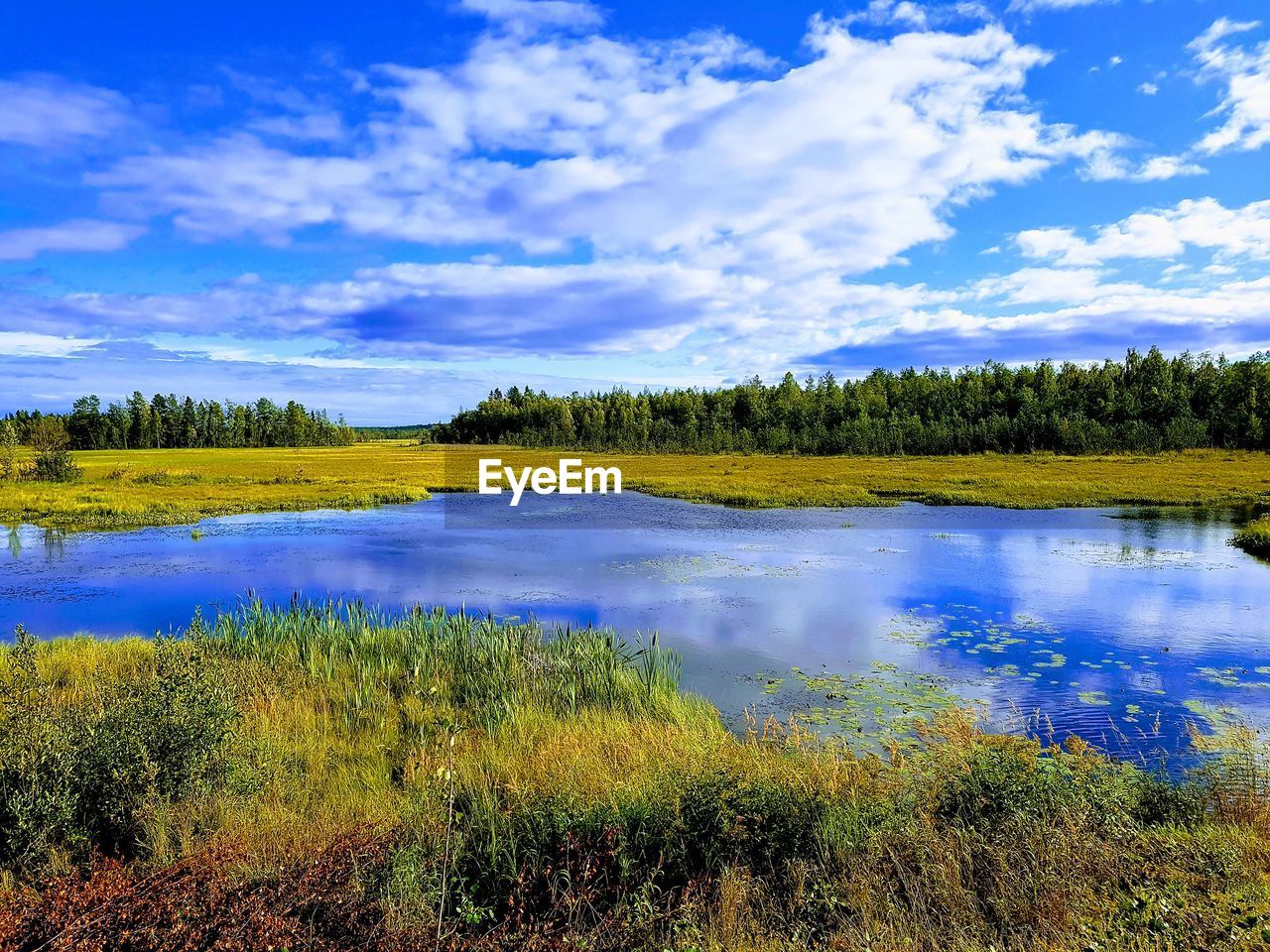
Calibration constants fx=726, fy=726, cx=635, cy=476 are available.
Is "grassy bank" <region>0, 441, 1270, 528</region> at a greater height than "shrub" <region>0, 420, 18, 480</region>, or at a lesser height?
lesser

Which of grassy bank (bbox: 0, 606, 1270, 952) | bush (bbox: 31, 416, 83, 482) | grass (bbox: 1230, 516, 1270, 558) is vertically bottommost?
grass (bbox: 1230, 516, 1270, 558)

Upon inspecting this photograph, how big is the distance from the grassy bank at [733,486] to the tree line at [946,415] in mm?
8689

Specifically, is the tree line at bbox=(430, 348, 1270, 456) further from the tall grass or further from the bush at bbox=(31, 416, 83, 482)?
the tall grass

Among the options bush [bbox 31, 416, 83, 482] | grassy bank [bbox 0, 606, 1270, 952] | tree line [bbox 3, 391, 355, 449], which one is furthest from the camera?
tree line [bbox 3, 391, 355, 449]

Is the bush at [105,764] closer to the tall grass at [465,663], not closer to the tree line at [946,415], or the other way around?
the tall grass at [465,663]

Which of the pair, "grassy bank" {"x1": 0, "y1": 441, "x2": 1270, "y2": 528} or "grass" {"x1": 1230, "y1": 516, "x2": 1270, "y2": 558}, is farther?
"grassy bank" {"x1": 0, "y1": 441, "x2": 1270, "y2": 528}

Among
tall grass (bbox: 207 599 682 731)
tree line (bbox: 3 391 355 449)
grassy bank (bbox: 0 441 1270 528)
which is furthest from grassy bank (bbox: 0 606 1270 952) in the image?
tree line (bbox: 3 391 355 449)

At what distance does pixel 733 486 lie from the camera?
48188mm

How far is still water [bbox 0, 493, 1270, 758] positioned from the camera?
11.9 meters

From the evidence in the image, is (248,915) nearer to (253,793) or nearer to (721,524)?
(253,793)

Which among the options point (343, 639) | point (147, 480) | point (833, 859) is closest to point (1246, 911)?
point (833, 859)

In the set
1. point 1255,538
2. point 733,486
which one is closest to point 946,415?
point 733,486

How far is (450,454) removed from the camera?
95.9 metres

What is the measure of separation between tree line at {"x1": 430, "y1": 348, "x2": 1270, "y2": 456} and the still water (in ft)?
153
